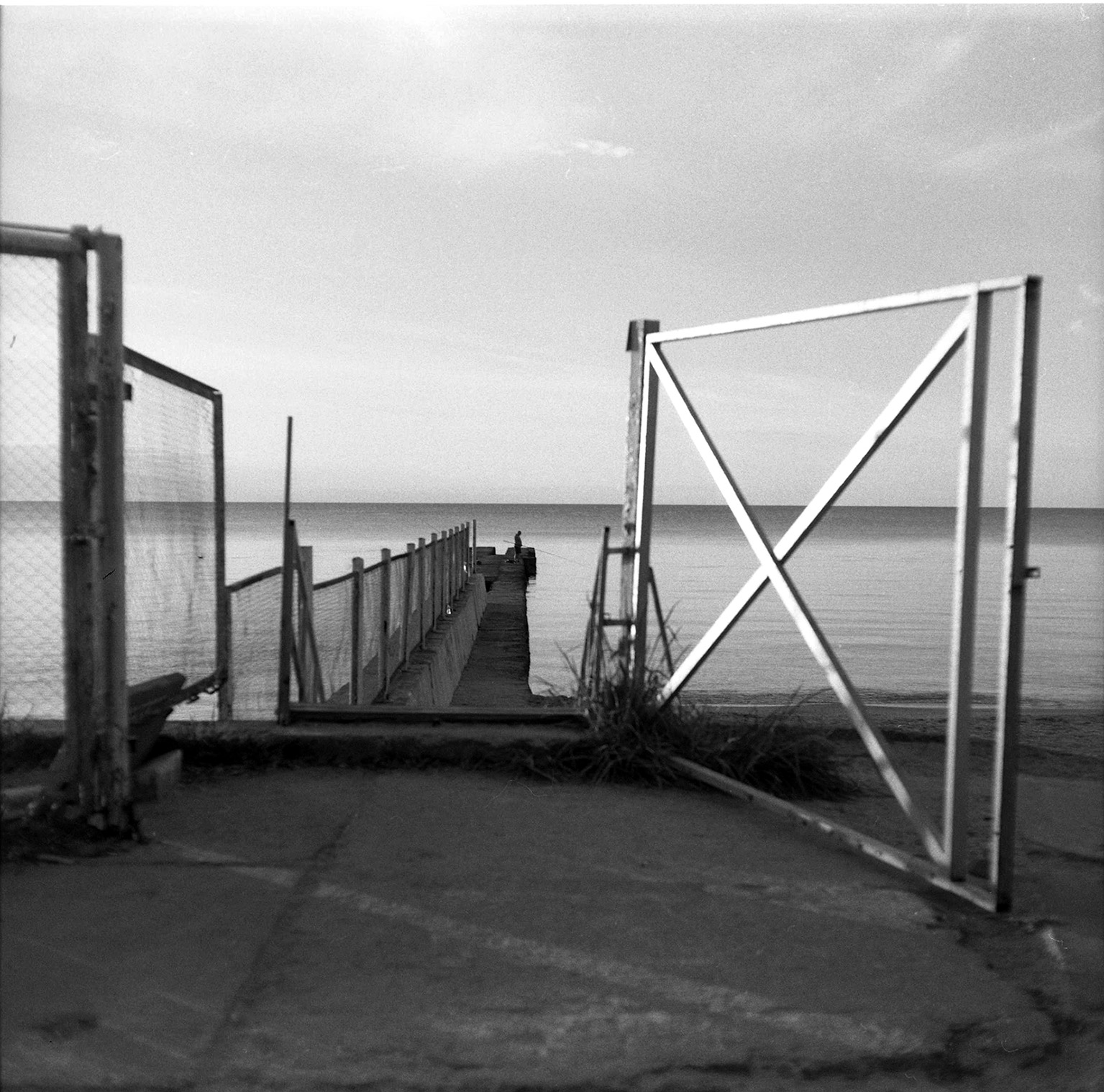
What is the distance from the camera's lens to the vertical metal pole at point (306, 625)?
6852 mm

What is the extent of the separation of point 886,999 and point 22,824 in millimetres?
3363

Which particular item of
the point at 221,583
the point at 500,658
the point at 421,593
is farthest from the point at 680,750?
the point at 500,658

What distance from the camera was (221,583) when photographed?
671 centimetres

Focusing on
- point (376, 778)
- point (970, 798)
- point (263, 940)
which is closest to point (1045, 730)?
point (970, 798)

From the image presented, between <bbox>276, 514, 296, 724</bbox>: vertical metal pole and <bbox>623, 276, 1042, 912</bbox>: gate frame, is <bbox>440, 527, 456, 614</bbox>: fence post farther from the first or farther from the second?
<bbox>623, 276, 1042, 912</bbox>: gate frame

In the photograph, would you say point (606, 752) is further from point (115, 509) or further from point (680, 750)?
point (115, 509)

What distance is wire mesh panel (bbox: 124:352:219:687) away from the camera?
5566 mm

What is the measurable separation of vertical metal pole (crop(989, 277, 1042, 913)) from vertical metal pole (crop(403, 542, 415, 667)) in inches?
305

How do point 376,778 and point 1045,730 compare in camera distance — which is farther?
point 1045,730

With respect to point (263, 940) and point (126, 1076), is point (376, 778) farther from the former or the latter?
point (126, 1076)

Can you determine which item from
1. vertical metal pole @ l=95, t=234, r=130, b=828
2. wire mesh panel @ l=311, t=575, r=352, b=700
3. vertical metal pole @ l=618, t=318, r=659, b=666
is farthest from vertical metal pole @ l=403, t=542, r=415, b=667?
vertical metal pole @ l=95, t=234, r=130, b=828

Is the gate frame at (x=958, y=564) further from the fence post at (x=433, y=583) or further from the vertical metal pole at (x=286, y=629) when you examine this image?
the fence post at (x=433, y=583)

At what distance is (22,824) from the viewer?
448 cm

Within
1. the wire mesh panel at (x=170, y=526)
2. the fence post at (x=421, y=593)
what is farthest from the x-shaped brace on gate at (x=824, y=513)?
the fence post at (x=421, y=593)
